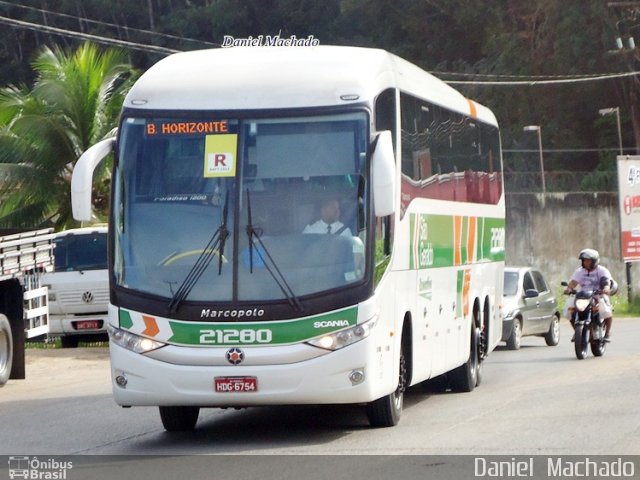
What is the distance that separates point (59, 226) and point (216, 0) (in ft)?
124

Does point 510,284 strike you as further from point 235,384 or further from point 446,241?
point 235,384

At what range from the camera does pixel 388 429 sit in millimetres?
12609

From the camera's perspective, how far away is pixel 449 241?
51.1 feet

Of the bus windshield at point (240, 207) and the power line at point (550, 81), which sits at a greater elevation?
the power line at point (550, 81)

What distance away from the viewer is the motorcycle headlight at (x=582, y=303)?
20891mm

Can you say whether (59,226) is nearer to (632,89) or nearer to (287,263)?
(287,263)

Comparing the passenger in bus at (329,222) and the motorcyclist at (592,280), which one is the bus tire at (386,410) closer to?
the passenger in bus at (329,222)

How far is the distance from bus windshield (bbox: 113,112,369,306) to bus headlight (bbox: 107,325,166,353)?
1.30 feet

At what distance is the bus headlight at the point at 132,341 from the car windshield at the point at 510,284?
15.2 metres

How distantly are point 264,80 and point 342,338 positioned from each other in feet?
7.92
